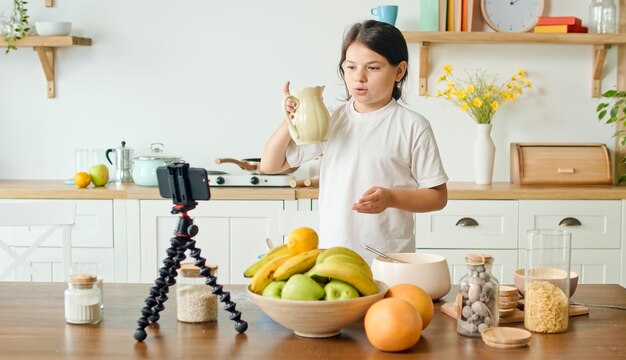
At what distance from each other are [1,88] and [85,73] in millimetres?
408

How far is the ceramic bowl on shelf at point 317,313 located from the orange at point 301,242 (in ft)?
0.47

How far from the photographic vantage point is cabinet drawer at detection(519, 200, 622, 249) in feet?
12.1

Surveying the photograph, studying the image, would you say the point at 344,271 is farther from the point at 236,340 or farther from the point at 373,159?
the point at 373,159

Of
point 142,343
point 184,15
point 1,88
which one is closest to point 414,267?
point 142,343

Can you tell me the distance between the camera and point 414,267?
1868mm

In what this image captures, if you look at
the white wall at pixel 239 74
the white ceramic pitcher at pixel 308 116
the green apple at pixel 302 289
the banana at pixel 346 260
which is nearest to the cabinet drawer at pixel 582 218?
the white wall at pixel 239 74

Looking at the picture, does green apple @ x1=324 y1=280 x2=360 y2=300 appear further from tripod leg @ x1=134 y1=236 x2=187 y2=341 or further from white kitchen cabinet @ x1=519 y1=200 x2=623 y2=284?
white kitchen cabinet @ x1=519 y1=200 x2=623 y2=284

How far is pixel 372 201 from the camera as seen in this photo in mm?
1959

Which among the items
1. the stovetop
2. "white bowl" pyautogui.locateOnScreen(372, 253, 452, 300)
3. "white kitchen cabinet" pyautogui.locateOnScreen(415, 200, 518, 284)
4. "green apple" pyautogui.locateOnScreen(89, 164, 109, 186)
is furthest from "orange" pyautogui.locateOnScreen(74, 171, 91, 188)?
"white bowl" pyautogui.locateOnScreen(372, 253, 452, 300)

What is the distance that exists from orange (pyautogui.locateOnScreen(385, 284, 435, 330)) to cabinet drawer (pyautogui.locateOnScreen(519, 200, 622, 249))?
6.79 feet

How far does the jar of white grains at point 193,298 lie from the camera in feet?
5.83

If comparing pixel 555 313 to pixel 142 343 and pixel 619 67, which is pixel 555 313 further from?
pixel 619 67

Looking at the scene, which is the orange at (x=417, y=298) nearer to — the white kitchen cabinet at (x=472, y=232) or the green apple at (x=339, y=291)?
the green apple at (x=339, y=291)

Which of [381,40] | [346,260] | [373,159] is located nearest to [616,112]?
[373,159]
